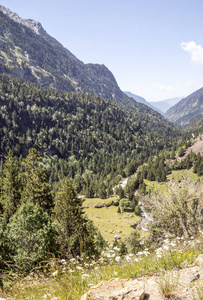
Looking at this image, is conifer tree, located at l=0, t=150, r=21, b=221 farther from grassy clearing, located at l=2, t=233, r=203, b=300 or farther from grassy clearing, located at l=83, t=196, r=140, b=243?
grassy clearing, located at l=83, t=196, r=140, b=243

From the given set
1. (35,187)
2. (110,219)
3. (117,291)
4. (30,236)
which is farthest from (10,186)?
(110,219)

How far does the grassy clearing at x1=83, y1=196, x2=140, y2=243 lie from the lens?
231ft

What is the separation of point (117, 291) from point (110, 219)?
287ft

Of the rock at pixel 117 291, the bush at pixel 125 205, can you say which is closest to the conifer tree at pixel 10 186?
the rock at pixel 117 291

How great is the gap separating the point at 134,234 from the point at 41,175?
3821 cm

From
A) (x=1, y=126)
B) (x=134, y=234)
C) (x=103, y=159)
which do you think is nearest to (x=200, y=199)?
(x=134, y=234)

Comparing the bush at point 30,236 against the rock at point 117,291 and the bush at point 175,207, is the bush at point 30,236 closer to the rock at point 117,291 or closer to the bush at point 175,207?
the bush at point 175,207

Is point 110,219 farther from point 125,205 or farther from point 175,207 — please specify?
point 175,207

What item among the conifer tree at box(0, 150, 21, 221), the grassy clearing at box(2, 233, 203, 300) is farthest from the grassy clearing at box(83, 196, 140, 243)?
the grassy clearing at box(2, 233, 203, 300)

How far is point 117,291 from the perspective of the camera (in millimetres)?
3576

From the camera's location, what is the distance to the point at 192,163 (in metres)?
129

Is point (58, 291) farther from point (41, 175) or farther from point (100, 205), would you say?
point (100, 205)

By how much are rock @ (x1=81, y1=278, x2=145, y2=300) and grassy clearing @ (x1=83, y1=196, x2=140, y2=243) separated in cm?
6687

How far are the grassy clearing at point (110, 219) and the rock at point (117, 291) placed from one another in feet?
219
